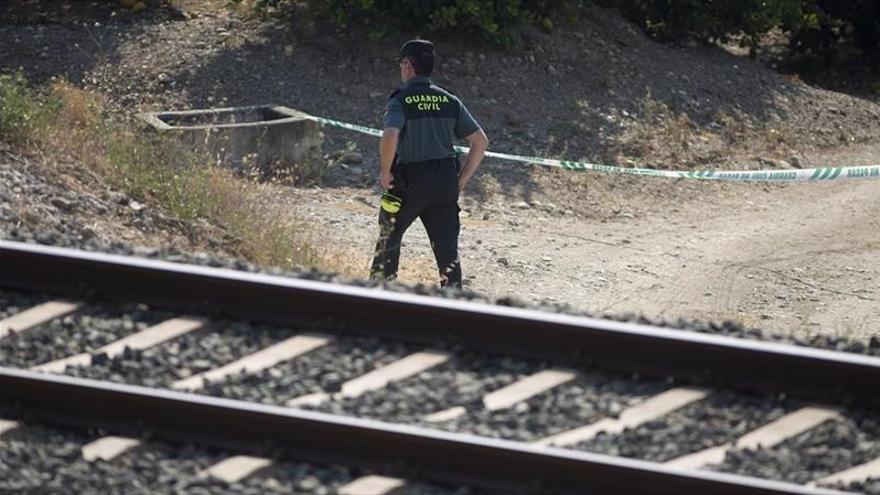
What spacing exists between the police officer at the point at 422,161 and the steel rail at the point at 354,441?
3.46 m

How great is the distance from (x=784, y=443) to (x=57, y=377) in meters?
2.75

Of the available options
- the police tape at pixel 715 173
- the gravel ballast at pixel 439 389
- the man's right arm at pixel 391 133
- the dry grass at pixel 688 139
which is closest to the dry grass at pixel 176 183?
the man's right arm at pixel 391 133

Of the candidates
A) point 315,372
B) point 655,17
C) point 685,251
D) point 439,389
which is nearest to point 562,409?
point 439,389

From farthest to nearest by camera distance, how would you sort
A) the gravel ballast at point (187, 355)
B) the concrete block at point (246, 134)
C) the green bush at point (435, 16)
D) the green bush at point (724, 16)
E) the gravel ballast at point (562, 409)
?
1. the green bush at point (724, 16)
2. the green bush at point (435, 16)
3. the concrete block at point (246, 134)
4. the gravel ballast at point (187, 355)
5. the gravel ballast at point (562, 409)

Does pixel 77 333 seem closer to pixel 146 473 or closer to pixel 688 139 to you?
pixel 146 473

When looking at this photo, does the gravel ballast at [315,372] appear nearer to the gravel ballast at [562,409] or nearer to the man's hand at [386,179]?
the gravel ballast at [562,409]

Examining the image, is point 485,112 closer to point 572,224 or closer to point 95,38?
point 572,224

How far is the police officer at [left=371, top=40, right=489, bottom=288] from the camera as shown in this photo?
29.6ft

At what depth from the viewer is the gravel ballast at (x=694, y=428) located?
560 cm

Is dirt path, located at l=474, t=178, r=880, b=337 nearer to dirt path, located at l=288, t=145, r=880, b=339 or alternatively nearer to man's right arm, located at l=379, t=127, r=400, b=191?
dirt path, located at l=288, t=145, r=880, b=339

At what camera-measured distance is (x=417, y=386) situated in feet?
19.8

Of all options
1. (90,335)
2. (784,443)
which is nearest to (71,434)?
(90,335)

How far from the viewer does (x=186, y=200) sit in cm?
1004

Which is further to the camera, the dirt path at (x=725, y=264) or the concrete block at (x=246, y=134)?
the concrete block at (x=246, y=134)
